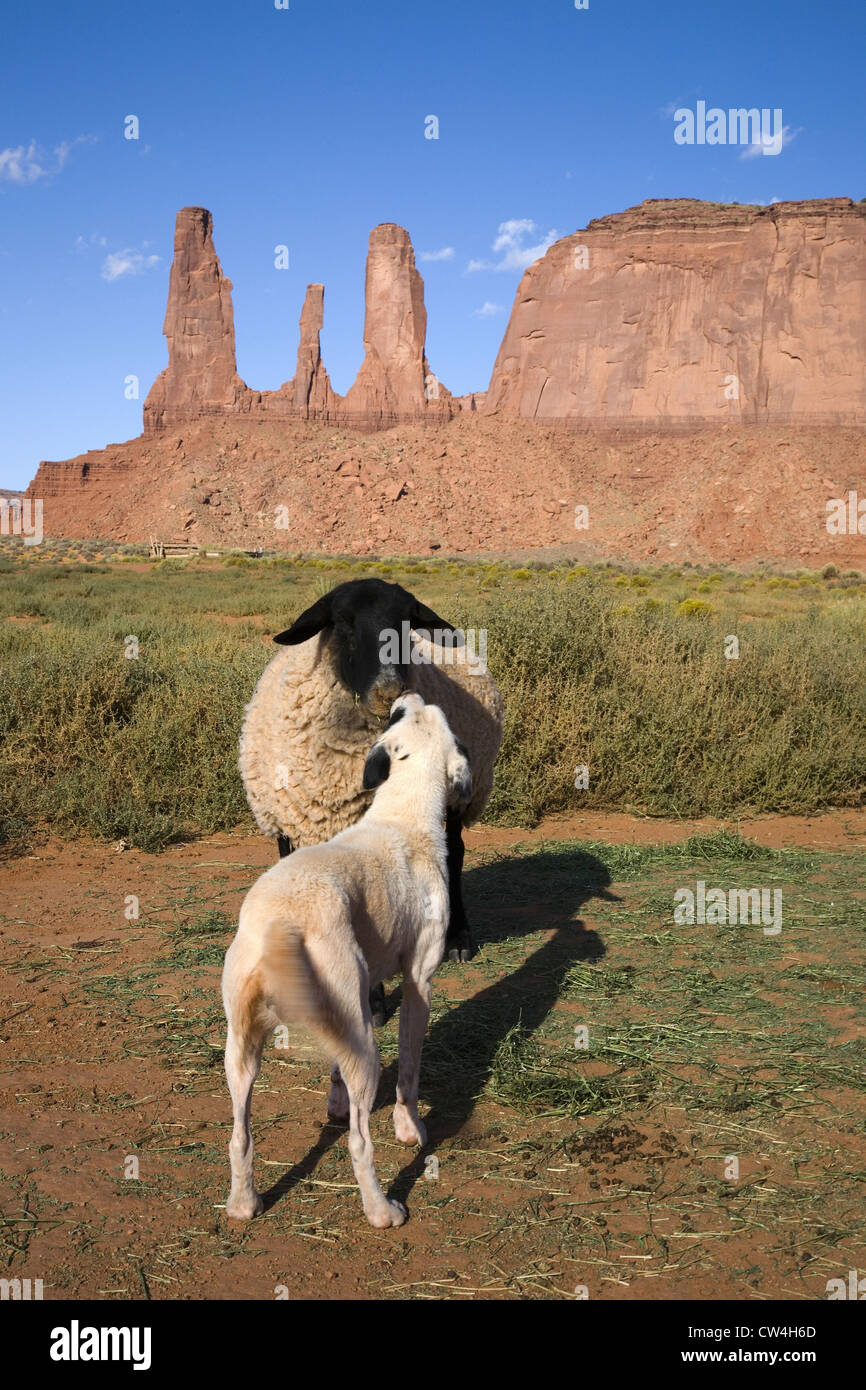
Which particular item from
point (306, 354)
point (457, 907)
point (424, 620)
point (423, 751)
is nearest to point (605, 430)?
point (306, 354)

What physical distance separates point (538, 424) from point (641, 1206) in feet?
277

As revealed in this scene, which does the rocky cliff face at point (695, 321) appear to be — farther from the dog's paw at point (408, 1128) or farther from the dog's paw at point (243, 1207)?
the dog's paw at point (243, 1207)

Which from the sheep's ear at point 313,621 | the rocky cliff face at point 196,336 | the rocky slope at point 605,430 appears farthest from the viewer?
the rocky cliff face at point 196,336

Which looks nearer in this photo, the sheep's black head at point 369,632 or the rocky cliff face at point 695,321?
the sheep's black head at point 369,632

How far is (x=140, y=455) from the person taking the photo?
309 feet

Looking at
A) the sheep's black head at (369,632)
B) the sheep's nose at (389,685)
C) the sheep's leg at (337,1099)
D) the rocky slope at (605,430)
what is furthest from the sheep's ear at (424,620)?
the rocky slope at (605,430)

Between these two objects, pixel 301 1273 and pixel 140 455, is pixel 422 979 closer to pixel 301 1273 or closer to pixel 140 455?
pixel 301 1273

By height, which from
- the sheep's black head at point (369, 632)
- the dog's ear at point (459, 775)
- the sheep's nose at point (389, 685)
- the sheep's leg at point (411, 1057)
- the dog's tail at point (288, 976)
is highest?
the sheep's black head at point (369, 632)

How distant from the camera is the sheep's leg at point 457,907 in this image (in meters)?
5.14

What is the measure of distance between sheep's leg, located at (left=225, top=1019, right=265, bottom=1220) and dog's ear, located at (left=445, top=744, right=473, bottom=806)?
1.20 metres

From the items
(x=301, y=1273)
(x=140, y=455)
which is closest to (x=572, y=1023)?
(x=301, y=1273)

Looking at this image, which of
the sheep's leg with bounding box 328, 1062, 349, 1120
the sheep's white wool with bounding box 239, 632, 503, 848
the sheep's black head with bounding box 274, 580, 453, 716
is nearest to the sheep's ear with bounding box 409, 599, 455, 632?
the sheep's black head with bounding box 274, 580, 453, 716

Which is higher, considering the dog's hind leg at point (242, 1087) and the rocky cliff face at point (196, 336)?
the rocky cliff face at point (196, 336)

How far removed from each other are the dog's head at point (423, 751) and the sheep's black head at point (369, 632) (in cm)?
78
